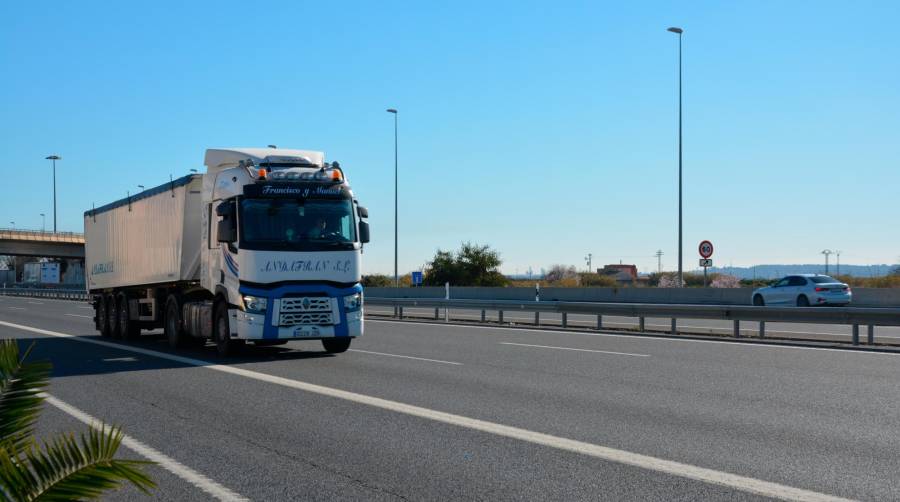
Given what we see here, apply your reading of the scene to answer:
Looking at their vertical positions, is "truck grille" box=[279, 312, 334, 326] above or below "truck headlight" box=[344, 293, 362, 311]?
below

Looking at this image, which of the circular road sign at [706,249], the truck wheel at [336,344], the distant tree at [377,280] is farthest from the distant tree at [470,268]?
the truck wheel at [336,344]

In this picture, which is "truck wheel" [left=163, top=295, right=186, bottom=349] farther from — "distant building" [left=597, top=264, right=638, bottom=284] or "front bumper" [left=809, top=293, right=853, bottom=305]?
"distant building" [left=597, top=264, right=638, bottom=284]

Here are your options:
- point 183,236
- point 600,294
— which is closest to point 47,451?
point 183,236

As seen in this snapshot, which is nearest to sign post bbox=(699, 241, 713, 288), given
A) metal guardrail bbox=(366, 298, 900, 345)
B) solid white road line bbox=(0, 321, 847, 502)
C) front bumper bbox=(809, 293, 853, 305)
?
front bumper bbox=(809, 293, 853, 305)

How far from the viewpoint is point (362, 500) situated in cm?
576

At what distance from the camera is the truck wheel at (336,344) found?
16375mm

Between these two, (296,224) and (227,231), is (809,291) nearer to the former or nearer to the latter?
(296,224)

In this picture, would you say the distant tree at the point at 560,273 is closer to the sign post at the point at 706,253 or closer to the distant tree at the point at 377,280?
the distant tree at the point at 377,280

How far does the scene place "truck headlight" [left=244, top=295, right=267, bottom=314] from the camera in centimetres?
1479

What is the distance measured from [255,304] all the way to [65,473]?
13180mm

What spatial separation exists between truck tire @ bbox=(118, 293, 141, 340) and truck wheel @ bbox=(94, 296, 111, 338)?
101 centimetres

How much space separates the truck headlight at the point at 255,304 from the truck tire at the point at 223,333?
0.83 meters

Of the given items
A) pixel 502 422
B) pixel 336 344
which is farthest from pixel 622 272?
pixel 502 422

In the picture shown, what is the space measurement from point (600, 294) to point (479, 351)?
88.5 ft
